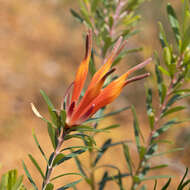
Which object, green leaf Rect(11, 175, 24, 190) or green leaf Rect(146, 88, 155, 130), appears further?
green leaf Rect(146, 88, 155, 130)

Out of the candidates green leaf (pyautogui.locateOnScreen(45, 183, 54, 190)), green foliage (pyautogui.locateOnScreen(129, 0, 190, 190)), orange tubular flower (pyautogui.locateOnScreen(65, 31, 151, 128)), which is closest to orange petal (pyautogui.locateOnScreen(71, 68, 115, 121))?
orange tubular flower (pyautogui.locateOnScreen(65, 31, 151, 128))

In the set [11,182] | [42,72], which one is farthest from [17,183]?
[42,72]

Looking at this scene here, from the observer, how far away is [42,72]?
12.7ft

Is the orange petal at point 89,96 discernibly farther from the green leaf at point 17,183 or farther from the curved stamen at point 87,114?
the green leaf at point 17,183

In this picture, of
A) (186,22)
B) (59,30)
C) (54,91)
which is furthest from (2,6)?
(186,22)

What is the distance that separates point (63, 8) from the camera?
501cm

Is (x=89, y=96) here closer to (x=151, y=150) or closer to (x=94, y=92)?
(x=94, y=92)

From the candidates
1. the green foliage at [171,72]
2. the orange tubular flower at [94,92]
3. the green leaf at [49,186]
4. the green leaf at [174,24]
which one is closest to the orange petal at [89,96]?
the orange tubular flower at [94,92]

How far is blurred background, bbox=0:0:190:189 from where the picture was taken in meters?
3.07

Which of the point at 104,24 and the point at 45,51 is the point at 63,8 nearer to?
the point at 45,51

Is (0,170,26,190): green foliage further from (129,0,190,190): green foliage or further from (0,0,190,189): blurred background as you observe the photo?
(0,0,190,189): blurred background

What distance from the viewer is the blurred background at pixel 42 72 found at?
3.07 metres

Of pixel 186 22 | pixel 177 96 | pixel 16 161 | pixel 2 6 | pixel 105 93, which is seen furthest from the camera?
pixel 2 6

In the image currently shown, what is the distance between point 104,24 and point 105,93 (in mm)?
511
